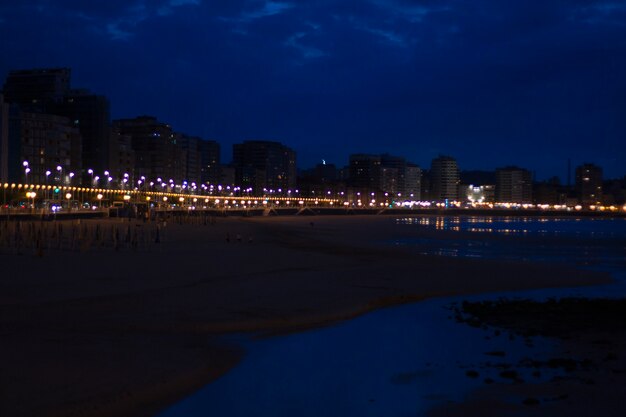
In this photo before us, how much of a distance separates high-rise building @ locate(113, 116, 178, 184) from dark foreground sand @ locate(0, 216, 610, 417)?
439ft

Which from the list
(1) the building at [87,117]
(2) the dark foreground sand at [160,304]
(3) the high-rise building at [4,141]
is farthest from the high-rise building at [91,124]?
(2) the dark foreground sand at [160,304]

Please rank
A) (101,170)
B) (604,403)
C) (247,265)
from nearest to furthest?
(604,403) → (247,265) → (101,170)

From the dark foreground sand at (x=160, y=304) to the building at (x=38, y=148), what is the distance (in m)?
70.3

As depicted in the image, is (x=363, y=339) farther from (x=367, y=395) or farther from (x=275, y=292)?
(x=275, y=292)

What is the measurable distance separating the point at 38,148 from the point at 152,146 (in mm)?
66214

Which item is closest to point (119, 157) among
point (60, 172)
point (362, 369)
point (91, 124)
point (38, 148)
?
point (91, 124)

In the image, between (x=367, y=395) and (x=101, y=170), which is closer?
(x=367, y=395)

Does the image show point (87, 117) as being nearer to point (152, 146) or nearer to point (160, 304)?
point (152, 146)

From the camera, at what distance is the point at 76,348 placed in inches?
437

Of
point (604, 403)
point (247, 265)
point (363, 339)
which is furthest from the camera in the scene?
point (247, 265)

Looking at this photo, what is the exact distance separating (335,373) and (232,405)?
2525mm

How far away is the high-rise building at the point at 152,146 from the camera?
161125 mm

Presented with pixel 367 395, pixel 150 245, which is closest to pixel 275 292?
pixel 367 395

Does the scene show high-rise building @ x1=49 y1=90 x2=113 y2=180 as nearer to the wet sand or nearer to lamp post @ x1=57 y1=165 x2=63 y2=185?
lamp post @ x1=57 y1=165 x2=63 y2=185
